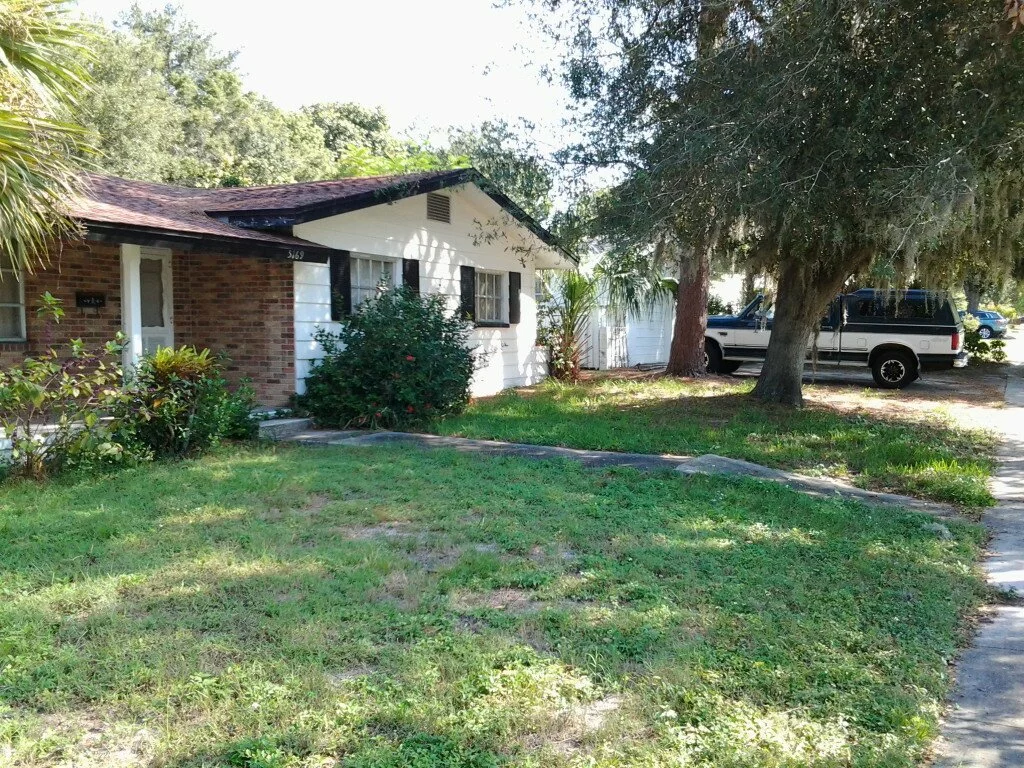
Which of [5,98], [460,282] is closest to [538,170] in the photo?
[460,282]

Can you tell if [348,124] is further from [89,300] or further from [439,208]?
[89,300]

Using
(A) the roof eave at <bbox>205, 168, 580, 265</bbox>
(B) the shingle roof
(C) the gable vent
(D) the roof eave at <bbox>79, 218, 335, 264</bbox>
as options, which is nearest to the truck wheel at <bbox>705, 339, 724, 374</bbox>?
(A) the roof eave at <bbox>205, 168, 580, 265</bbox>

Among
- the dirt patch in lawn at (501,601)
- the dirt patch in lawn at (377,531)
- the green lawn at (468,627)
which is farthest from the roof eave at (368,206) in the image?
the dirt patch in lawn at (501,601)

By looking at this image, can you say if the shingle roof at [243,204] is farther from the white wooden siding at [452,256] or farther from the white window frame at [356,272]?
the white window frame at [356,272]

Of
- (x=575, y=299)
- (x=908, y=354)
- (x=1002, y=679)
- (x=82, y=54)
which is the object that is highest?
(x=82, y=54)

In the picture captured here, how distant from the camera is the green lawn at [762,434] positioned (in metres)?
8.54

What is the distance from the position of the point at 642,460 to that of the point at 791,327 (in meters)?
5.20

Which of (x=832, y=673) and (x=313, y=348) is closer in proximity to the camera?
(x=832, y=673)

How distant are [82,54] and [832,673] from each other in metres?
7.81

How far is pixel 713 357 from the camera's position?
19.7m

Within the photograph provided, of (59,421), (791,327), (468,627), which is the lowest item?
(468,627)

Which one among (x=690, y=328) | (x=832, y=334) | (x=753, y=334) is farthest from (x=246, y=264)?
(x=832, y=334)

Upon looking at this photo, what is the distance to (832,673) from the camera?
3766mm

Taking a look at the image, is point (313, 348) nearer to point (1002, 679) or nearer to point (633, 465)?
point (633, 465)
